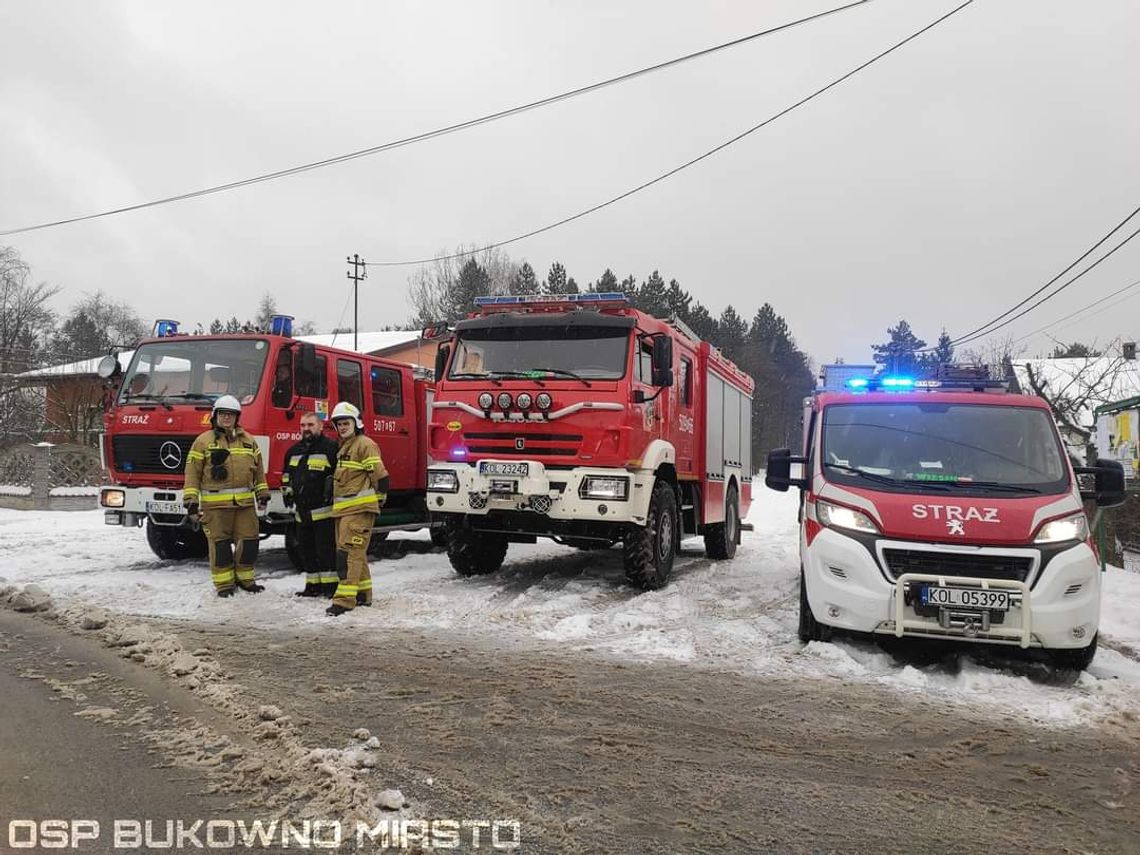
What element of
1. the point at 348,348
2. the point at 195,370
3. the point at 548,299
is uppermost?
the point at 348,348

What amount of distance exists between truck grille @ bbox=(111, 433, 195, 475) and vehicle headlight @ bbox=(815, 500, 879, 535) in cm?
657

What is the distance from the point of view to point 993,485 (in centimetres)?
561

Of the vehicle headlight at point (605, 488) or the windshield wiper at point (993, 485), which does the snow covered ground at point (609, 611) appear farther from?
the windshield wiper at point (993, 485)

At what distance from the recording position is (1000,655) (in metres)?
5.75

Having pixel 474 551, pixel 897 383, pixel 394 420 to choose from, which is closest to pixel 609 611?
pixel 474 551

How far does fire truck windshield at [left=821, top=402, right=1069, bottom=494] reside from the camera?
18.7 feet

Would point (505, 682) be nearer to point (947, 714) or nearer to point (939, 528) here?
point (947, 714)

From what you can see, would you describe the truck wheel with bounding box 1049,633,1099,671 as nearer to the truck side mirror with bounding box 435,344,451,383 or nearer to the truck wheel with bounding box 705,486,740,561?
the truck wheel with bounding box 705,486,740,561

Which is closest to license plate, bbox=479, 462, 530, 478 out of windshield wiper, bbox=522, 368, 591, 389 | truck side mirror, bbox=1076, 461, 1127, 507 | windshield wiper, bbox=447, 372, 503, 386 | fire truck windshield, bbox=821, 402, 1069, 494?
windshield wiper, bbox=447, 372, 503, 386

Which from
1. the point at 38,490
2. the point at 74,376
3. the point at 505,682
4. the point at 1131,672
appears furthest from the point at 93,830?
the point at 74,376

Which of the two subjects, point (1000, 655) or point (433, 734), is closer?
point (433, 734)

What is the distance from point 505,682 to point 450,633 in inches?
56.7

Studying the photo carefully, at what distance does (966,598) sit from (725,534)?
20.6 feet

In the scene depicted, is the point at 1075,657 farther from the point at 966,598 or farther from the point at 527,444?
the point at 527,444
